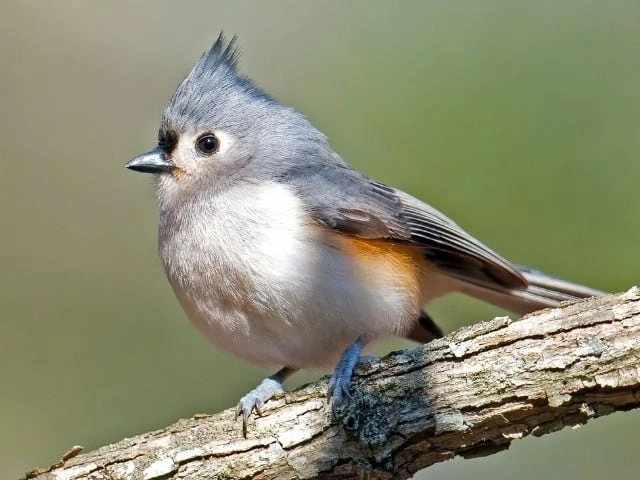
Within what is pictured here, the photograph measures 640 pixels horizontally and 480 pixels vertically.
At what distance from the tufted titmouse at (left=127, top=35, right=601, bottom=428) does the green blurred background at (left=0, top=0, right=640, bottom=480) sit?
A: 593mm

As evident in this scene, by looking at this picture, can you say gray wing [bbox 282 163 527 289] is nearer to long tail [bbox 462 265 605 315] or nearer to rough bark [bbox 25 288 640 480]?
long tail [bbox 462 265 605 315]

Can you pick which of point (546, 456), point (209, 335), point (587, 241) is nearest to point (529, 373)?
point (209, 335)

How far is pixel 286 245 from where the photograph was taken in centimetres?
304

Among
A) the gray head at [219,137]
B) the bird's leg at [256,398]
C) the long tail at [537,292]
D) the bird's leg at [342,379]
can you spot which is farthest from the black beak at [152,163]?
the long tail at [537,292]

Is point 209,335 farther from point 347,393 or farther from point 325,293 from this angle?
point 347,393

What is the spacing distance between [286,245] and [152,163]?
805 mm

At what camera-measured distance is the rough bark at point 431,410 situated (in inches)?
96.3

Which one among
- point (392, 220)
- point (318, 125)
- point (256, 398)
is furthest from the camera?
point (318, 125)

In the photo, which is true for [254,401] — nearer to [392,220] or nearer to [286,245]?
[286,245]

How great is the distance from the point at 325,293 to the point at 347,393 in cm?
50

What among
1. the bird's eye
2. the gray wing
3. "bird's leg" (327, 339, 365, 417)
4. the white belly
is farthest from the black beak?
"bird's leg" (327, 339, 365, 417)

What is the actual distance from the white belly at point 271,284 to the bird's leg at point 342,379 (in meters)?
0.22

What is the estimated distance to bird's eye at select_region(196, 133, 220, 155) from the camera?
3.52m

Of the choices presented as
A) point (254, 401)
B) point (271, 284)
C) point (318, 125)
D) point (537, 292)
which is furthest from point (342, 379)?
point (318, 125)
